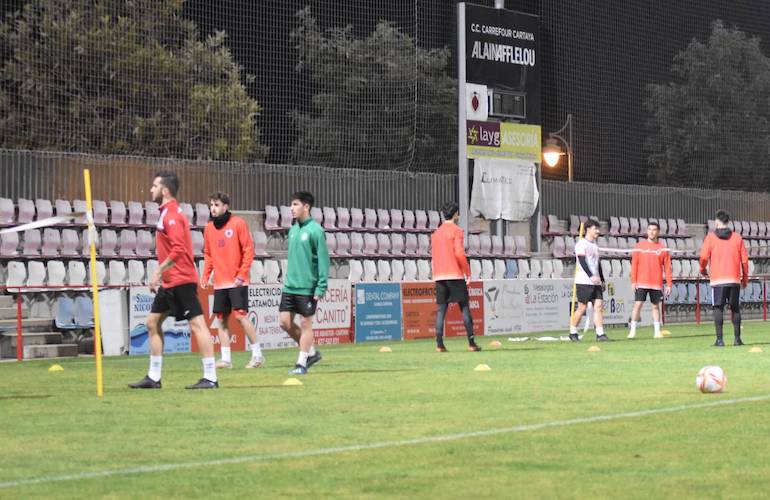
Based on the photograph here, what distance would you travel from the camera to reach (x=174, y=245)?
1401 centimetres

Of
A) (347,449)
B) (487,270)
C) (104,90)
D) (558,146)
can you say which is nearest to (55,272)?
(487,270)

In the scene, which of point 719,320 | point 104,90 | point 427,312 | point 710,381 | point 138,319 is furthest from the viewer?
point 104,90

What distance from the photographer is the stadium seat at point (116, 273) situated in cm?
2894

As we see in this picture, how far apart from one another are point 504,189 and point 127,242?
9241 mm

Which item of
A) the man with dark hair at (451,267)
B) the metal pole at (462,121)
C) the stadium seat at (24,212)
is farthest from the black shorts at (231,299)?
the metal pole at (462,121)

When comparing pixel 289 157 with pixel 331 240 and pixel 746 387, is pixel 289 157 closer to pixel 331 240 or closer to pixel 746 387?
pixel 331 240

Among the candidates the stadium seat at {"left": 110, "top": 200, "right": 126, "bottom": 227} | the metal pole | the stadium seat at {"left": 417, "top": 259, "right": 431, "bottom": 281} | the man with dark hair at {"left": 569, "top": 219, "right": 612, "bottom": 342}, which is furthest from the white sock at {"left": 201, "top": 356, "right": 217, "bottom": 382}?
the stadium seat at {"left": 417, "top": 259, "right": 431, "bottom": 281}

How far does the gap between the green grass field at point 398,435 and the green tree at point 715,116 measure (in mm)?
36066

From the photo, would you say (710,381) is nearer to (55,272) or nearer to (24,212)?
(55,272)

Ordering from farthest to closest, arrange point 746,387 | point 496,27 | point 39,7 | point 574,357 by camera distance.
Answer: point 39,7
point 496,27
point 574,357
point 746,387

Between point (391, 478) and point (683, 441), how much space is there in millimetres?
2476

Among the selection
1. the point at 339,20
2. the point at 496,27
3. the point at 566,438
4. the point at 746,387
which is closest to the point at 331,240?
the point at 496,27

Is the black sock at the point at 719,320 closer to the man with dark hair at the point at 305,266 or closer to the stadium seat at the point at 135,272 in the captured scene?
the man with dark hair at the point at 305,266

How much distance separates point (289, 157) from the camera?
138 feet
